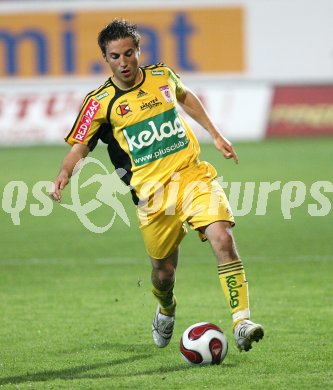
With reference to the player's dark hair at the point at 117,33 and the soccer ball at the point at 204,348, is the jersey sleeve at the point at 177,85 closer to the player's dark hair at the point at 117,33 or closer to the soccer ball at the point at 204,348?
the player's dark hair at the point at 117,33

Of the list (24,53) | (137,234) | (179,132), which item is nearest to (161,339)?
(179,132)

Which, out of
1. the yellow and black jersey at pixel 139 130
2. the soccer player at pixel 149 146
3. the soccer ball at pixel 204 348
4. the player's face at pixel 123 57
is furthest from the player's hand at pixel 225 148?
the soccer ball at pixel 204 348

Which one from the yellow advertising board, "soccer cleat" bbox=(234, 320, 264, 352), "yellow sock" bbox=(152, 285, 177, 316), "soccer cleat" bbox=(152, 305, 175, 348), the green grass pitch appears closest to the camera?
"soccer cleat" bbox=(234, 320, 264, 352)

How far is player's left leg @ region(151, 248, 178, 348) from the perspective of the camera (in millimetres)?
7004

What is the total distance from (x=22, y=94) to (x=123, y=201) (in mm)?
12437

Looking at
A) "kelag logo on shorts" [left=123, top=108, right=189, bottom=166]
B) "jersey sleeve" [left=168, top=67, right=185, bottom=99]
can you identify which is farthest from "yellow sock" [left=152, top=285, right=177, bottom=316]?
"jersey sleeve" [left=168, top=67, right=185, bottom=99]

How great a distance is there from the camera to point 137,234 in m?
13.2

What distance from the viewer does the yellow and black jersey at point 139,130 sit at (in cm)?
674

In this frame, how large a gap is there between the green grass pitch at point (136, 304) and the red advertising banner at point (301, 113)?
10.9 metres

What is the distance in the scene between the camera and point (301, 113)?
2684 cm

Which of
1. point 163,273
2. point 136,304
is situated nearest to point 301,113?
point 136,304

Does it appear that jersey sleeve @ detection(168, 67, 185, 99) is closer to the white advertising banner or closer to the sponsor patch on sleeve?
the sponsor patch on sleeve

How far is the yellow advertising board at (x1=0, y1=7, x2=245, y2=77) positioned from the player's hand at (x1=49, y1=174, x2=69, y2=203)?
2341 cm

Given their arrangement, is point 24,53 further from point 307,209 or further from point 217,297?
point 217,297
